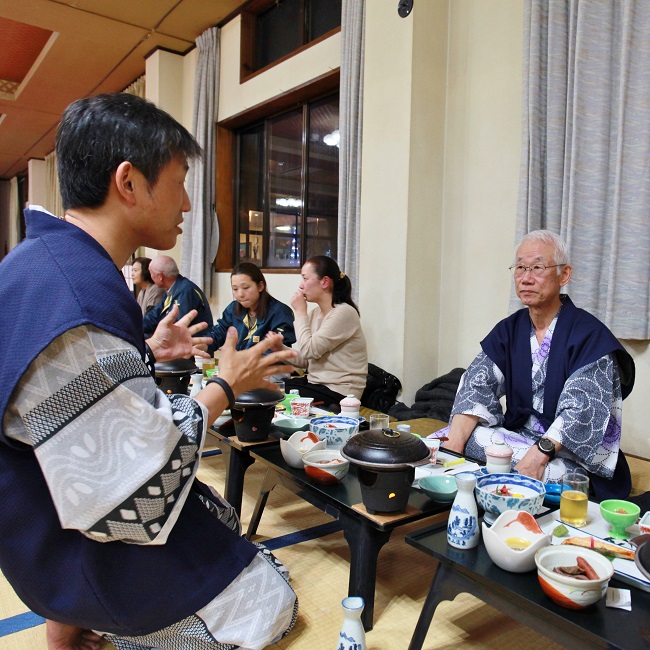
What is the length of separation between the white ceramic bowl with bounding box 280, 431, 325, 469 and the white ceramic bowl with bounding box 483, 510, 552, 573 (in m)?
0.66

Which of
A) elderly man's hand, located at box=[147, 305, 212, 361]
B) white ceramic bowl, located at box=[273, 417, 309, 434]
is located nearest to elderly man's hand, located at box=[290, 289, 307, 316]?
white ceramic bowl, located at box=[273, 417, 309, 434]

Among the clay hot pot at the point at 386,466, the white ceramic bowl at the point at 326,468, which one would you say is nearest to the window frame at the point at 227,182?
the white ceramic bowl at the point at 326,468

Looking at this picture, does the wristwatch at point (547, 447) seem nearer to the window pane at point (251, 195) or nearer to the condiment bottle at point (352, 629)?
the condiment bottle at point (352, 629)

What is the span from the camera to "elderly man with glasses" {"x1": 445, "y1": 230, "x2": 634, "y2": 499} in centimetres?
188

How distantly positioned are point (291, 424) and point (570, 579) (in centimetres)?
125

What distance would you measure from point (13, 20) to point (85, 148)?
5.48 m

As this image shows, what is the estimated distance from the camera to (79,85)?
22.5 feet

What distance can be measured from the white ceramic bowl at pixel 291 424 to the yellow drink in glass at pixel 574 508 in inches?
38.8

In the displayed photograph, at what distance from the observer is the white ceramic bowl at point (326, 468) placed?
1549mm

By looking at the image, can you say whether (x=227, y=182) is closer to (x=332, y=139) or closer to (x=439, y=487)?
(x=332, y=139)

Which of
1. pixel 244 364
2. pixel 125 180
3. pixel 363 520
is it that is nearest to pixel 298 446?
pixel 363 520

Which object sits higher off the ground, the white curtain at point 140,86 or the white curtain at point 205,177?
the white curtain at point 140,86

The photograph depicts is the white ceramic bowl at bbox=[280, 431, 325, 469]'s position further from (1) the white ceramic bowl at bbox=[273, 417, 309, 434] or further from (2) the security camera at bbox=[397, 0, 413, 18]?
(2) the security camera at bbox=[397, 0, 413, 18]

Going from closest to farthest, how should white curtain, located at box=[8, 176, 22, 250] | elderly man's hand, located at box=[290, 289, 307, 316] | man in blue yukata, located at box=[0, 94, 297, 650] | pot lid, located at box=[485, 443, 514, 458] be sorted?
man in blue yukata, located at box=[0, 94, 297, 650] < pot lid, located at box=[485, 443, 514, 458] < elderly man's hand, located at box=[290, 289, 307, 316] < white curtain, located at box=[8, 176, 22, 250]
